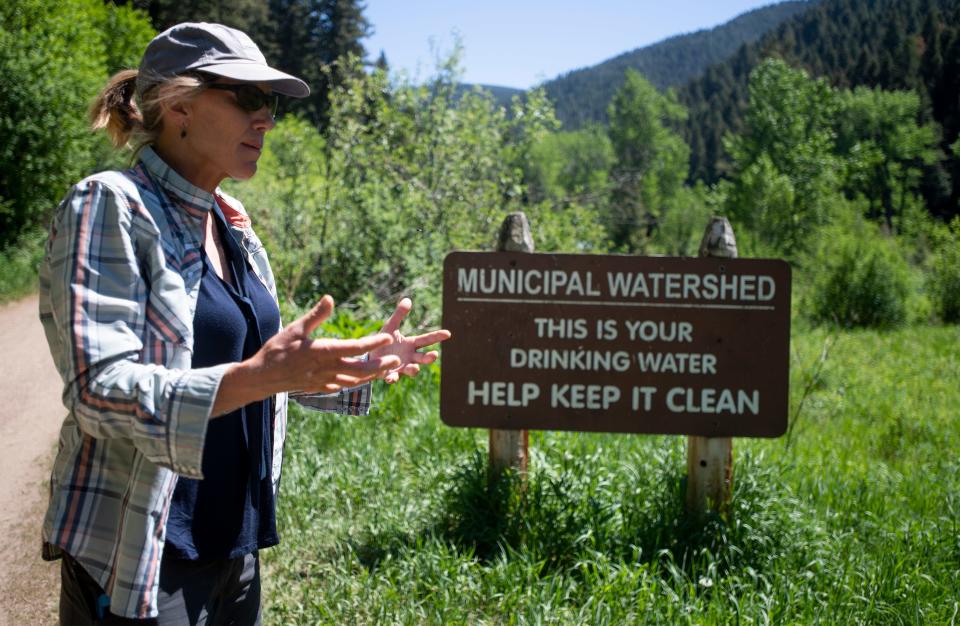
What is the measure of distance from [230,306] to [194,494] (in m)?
0.38

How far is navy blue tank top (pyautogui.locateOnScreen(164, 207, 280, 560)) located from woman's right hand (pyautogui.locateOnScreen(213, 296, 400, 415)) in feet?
0.87

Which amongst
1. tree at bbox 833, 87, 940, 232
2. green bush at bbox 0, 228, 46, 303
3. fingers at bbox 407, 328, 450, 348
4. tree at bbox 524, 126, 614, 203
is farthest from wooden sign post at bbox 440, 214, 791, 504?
tree at bbox 524, 126, 614, 203

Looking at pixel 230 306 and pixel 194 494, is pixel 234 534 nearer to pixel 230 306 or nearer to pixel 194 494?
pixel 194 494

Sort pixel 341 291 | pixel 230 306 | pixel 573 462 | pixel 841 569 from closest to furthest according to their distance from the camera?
pixel 230 306 < pixel 841 569 < pixel 573 462 < pixel 341 291

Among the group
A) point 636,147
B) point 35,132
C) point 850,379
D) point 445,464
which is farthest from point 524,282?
point 636,147

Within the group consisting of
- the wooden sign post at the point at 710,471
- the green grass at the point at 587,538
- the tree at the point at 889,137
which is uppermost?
the tree at the point at 889,137

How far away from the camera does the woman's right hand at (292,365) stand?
4.33 feet

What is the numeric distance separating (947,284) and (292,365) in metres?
18.8

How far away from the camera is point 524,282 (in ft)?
12.0

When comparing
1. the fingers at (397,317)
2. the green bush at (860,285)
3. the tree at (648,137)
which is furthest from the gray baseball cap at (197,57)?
the tree at (648,137)

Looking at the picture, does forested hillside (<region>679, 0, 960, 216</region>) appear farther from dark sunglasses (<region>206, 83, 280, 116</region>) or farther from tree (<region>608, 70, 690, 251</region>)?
dark sunglasses (<region>206, 83, 280, 116</region>)

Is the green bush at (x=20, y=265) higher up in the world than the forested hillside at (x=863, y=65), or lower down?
lower down

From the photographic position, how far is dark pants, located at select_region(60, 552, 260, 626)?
153 centimetres

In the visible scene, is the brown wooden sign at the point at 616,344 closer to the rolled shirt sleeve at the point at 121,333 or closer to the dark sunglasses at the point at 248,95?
the dark sunglasses at the point at 248,95
